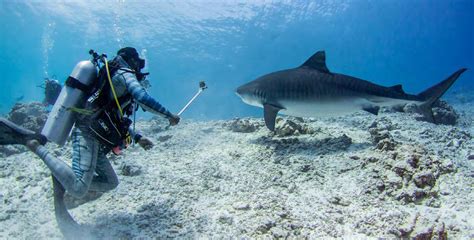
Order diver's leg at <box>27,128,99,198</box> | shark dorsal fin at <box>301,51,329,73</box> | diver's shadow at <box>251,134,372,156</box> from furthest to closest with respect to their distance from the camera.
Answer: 1. shark dorsal fin at <box>301,51,329,73</box>
2. diver's shadow at <box>251,134,372,156</box>
3. diver's leg at <box>27,128,99,198</box>

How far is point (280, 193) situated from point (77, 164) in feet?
8.92

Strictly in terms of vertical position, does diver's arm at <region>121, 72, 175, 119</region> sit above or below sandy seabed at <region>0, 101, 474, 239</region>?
above

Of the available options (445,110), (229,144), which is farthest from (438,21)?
(229,144)

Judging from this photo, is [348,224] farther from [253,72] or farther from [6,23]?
[253,72]

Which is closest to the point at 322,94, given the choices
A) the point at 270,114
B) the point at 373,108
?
the point at 373,108

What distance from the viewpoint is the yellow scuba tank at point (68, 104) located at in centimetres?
369

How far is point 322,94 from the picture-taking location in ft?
19.6

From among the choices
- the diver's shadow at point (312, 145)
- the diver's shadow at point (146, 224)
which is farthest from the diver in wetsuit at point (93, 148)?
the diver's shadow at point (312, 145)

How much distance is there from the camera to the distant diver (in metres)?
3.54

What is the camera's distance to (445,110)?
9.73 metres

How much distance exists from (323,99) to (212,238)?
3.92 m

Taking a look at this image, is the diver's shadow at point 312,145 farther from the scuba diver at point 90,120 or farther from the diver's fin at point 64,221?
the diver's fin at point 64,221

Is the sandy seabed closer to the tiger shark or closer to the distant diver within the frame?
the tiger shark

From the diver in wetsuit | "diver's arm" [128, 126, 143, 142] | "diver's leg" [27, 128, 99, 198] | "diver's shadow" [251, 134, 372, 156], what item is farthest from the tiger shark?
"diver's leg" [27, 128, 99, 198]
